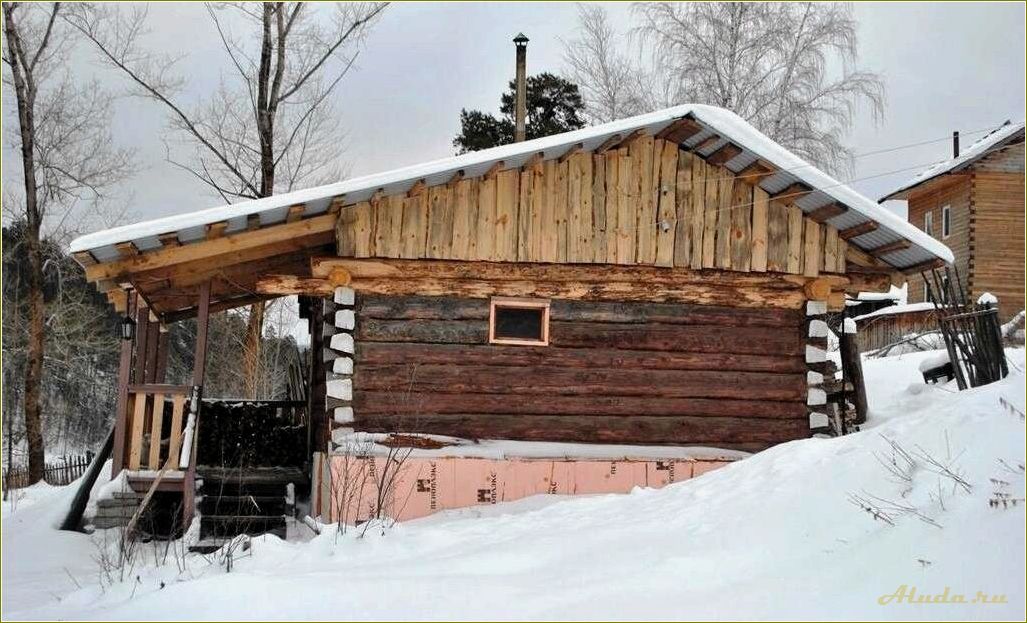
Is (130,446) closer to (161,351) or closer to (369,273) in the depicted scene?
(369,273)

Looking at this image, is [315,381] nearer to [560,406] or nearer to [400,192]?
[400,192]

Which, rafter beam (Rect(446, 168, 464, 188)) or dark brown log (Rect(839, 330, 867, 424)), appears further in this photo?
dark brown log (Rect(839, 330, 867, 424))

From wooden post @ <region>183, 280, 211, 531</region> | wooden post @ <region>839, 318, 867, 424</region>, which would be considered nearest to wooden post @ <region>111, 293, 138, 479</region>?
wooden post @ <region>183, 280, 211, 531</region>

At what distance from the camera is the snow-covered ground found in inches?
240

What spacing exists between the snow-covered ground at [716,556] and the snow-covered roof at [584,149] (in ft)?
11.5

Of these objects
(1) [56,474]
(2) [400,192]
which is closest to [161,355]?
(2) [400,192]

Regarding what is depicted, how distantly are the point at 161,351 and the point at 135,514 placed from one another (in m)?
6.45

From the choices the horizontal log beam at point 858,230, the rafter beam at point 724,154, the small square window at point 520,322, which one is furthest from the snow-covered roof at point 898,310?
the small square window at point 520,322

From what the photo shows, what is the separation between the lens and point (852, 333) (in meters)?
15.6

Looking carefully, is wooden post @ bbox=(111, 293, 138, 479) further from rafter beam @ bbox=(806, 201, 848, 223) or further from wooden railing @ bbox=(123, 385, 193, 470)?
rafter beam @ bbox=(806, 201, 848, 223)

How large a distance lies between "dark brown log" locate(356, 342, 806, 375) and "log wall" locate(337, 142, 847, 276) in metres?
1.12

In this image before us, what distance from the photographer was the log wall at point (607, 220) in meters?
12.4

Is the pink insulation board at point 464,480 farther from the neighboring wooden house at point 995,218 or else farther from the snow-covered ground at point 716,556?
the neighboring wooden house at point 995,218

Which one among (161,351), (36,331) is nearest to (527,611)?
(161,351)
